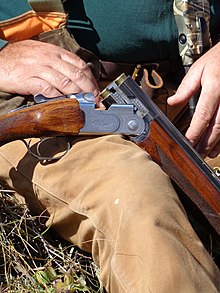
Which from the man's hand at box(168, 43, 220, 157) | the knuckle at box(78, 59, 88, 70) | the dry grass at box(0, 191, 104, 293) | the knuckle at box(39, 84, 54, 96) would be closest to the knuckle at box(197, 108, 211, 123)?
the man's hand at box(168, 43, 220, 157)

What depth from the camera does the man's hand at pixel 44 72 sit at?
8.93 ft

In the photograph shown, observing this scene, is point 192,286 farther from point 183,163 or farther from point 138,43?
point 138,43

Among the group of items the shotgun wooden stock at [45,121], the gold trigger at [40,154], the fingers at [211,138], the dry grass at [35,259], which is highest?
the shotgun wooden stock at [45,121]

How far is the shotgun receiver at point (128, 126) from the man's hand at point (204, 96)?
0.26 meters

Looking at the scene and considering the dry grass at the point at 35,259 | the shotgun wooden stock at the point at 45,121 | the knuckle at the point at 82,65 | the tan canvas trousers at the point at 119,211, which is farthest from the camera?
the knuckle at the point at 82,65

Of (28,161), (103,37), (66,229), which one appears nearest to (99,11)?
(103,37)

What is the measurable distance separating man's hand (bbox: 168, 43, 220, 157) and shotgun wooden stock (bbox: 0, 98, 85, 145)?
520 millimetres

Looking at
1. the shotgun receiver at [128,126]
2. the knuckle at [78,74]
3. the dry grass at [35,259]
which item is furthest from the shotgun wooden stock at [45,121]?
the dry grass at [35,259]

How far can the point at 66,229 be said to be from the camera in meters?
2.68

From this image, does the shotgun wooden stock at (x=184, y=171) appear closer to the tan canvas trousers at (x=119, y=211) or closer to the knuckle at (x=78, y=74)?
the tan canvas trousers at (x=119, y=211)

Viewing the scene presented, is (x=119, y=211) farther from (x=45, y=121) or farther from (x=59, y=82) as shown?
(x=59, y=82)

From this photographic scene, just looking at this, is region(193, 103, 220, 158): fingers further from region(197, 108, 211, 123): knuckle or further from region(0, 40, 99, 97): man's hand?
region(0, 40, 99, 97): man's hand

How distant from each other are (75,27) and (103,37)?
123 mm

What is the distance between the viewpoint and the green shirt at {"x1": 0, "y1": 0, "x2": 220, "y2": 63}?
2939 millimetres
